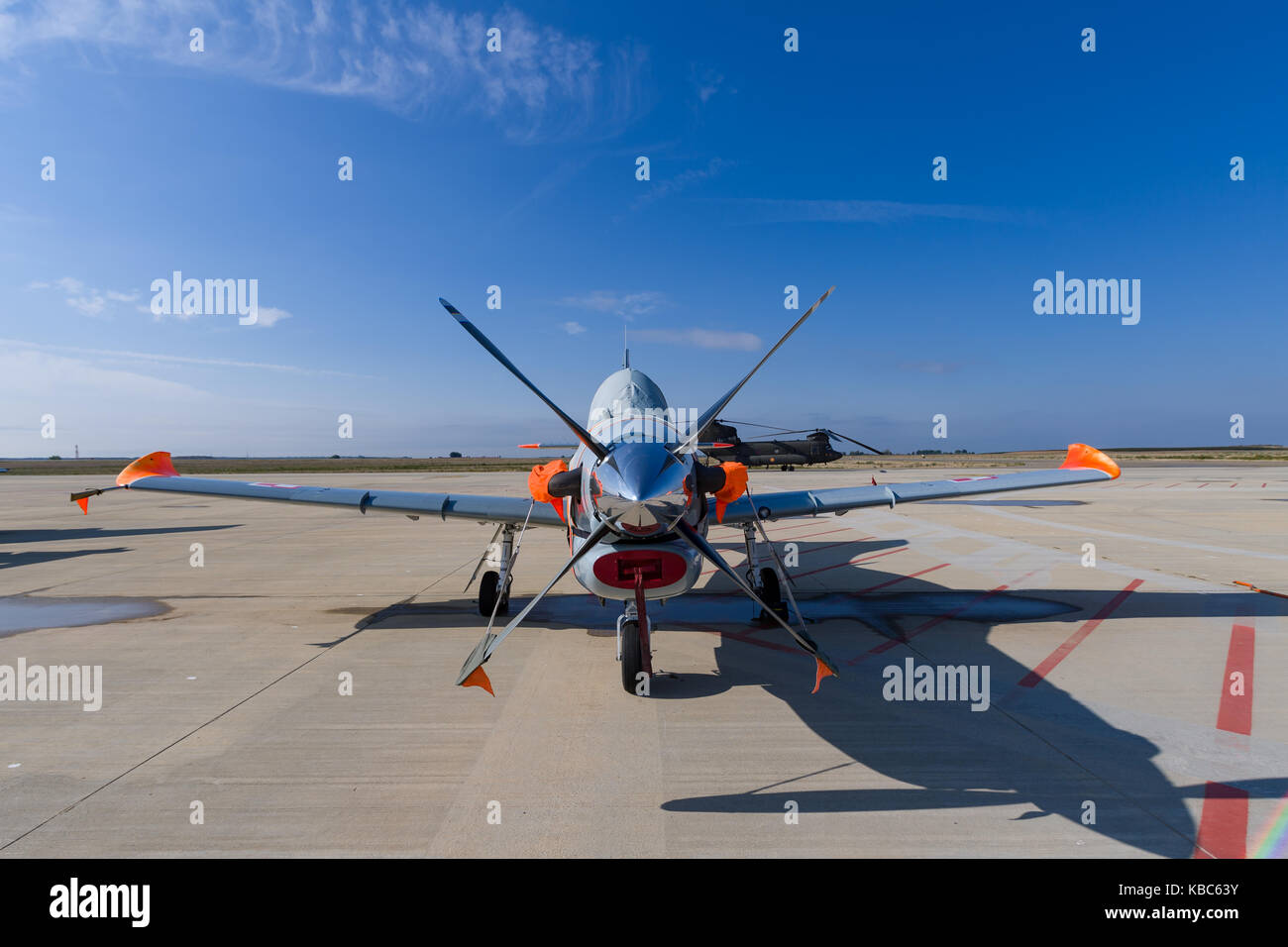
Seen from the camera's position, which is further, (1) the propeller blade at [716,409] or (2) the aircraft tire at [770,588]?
(2) the aircraft tire at [770,588]

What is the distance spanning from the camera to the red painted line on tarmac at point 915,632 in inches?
323

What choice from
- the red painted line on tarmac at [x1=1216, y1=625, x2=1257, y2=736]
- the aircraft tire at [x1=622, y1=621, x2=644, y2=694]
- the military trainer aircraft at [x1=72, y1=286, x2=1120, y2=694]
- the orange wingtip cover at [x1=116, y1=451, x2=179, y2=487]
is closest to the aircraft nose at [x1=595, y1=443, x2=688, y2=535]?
the military trainer aircraft at [x1=72, y1=286, x2=1120, y2=694]

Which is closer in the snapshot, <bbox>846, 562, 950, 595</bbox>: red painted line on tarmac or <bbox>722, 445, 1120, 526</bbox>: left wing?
<bbox>722, 445, 1120, 526</bbox>: left wing

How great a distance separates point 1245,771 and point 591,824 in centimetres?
555

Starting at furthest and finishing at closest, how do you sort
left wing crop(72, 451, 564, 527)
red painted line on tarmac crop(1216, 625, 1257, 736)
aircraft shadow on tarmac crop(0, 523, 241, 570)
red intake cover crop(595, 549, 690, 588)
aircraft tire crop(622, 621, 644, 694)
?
aircraft shadow on tarmac crop(0, 523, 241, 570), left wing crop(72, 451, 564, 527), aircraft tire crop(622, 621, 644, 694), red painted line on tarmac crop(1216, 625, 1257, 736), red intake cover crop(595, 549, 690, 588)

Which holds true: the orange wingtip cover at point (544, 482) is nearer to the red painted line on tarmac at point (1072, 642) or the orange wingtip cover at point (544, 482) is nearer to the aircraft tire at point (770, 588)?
the aircraft tire at point (770, 588)

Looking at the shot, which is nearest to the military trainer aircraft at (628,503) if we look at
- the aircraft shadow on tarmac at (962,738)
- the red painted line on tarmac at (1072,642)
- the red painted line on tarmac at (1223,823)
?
the aircraft shadow on tarmac at (962,738)

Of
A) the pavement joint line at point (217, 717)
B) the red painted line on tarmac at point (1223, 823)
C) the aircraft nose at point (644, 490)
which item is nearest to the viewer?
the red painted line on tarmac at point (1223, 823)

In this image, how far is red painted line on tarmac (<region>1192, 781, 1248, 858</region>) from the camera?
13.1ft

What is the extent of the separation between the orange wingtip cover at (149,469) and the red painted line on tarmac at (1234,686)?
591 inches

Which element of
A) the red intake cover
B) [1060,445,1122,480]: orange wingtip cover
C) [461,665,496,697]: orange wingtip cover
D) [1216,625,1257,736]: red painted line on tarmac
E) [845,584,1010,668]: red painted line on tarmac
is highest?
[1060,445,1122,480]: orange wingtip cover

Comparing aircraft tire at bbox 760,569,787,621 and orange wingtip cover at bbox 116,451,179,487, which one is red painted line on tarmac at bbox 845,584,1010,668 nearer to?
aircraft tire at bbox 760,569,787,621

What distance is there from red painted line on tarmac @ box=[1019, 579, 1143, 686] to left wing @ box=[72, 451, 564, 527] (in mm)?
7482

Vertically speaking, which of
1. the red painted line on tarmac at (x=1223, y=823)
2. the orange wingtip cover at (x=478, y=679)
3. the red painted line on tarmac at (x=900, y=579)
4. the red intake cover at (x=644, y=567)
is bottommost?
the red painted line on tarmac at (x=1223, y=823)
